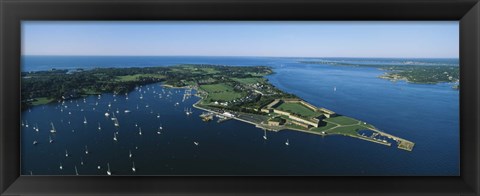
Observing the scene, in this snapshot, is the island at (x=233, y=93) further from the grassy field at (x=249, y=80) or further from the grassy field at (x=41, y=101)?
the grassy field at (x=41, y=101)

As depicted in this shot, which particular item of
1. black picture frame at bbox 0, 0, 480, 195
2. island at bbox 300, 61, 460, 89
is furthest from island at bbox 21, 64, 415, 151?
black picture frame at bbox 0, 0, 480, 195

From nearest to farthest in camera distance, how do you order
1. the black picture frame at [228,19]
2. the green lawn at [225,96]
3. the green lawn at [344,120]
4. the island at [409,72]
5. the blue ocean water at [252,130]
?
the black picture frame at [228,19] < the blue ocean water at [252,130] < the island at [409,72] < the green lawn at [344,120] < the green lawn at [225,96]

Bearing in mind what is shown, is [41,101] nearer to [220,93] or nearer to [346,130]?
[220,93]

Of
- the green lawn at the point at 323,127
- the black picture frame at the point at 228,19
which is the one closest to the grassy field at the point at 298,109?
the green lawn at the point at 323,127

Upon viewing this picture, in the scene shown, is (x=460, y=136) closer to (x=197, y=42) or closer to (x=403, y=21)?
(x=403, y=21)

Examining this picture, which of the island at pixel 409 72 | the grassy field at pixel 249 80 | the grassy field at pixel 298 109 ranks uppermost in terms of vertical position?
the island at pixel 409 72

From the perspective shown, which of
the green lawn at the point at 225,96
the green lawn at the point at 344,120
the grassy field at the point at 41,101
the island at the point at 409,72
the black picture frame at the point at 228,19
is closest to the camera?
the black picture frame at the point at 228,19

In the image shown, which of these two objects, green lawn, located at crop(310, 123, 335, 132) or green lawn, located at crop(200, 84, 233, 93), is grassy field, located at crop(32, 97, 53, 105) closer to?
green lawn, located at crop(200, 84, 233, 93)
